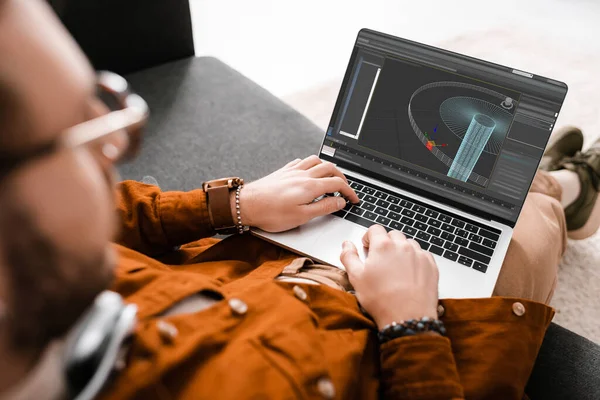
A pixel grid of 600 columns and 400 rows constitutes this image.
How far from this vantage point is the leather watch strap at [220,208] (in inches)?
31.1

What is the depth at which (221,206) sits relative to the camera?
0.79 metres

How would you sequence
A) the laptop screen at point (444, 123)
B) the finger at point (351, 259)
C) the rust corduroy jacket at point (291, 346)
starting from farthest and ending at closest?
the laptop screen at point (444, 123) < the finger at point (351, 259) < the rust corduroy jacket at point (291, 346)

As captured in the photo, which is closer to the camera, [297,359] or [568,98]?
[297,359]

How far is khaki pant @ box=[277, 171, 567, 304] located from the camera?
751 mm

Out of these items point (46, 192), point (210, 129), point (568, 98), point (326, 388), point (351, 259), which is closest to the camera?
point (46, 192)

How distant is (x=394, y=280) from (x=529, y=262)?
1.14 ft

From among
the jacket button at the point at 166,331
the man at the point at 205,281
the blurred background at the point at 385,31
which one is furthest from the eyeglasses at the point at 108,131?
the blurred background at the point at 385,31

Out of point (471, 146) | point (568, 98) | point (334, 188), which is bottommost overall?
point (334, 188)

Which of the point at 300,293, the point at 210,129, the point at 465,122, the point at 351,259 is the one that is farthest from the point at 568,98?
the point at 300,293

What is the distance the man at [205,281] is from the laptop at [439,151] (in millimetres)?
54

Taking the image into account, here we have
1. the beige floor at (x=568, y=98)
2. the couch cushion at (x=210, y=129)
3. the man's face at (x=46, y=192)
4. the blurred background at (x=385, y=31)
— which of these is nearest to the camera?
the man's face at (x=46, y=192)

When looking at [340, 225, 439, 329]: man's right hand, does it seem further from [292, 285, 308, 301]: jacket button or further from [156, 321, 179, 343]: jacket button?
[156, 321, 179, 343]: jacket button

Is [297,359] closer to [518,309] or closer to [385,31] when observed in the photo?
[518,309]

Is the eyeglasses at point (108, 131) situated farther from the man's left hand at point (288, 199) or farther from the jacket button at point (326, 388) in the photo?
the man's left hand at point (288, 199)
